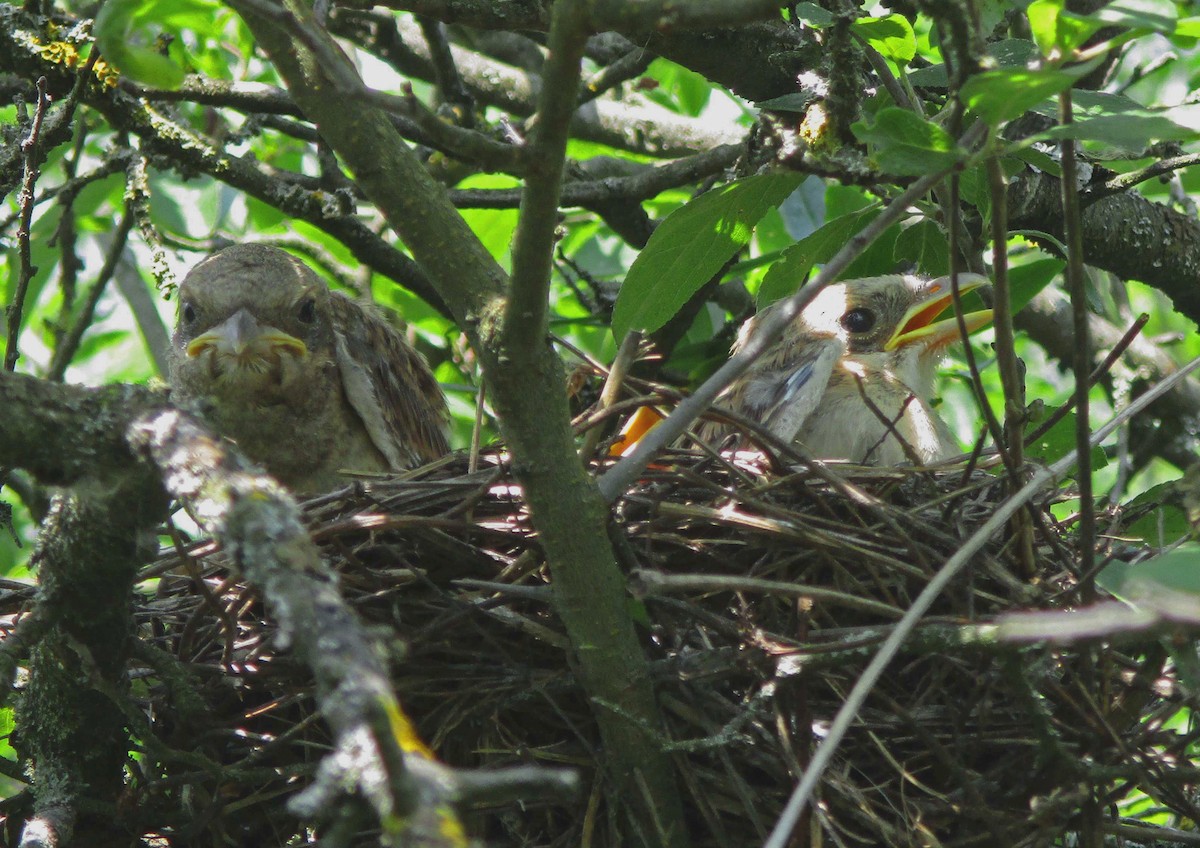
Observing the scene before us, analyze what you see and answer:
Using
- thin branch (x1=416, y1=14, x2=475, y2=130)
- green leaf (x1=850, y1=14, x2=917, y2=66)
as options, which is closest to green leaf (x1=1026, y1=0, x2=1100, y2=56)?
green leaf (x1=850, y1=14, x2=917, y2=66)

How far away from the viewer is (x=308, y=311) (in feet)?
12.1

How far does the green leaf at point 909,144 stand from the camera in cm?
177

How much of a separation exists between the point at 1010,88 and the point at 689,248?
1056mm

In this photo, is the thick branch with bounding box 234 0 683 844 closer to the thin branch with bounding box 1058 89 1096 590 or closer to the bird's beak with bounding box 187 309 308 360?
Result: the thin branch with bounding box 1058 89 1096 590

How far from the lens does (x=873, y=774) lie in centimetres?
244

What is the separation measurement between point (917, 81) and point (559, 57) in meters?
→ 1.09

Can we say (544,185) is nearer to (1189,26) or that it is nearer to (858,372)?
(1189,26)

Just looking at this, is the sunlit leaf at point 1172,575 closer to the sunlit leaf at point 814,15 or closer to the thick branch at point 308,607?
the thick branch at point 308,607

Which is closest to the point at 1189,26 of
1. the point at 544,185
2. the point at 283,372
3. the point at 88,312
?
the point at 544,185

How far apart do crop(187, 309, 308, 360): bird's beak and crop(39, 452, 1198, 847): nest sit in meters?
0.88

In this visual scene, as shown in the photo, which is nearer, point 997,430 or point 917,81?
point 997,430

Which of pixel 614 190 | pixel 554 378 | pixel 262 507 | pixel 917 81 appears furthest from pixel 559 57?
pixel 614 190

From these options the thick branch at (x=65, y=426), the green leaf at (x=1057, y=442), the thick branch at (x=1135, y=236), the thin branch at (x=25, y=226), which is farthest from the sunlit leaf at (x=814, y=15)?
the thin branch at (x=25, y=226)

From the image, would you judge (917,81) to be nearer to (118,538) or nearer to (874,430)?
(874,430)
